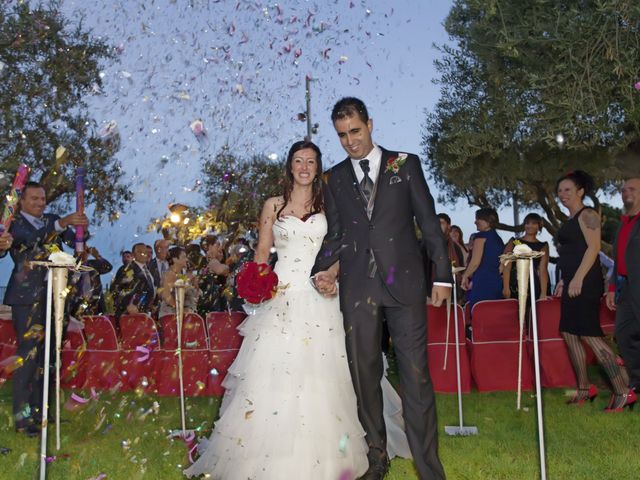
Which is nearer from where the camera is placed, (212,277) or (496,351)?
(496,351)

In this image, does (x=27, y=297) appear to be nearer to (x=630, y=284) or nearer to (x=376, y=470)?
(x=376, y=470)

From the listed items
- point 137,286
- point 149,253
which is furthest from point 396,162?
point 149,253

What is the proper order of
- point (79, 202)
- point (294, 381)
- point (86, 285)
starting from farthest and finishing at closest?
point (86, 285), point (79, 202), point (294, 381)

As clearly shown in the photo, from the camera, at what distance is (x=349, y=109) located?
5.10 meters

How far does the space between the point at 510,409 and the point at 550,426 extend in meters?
0.99

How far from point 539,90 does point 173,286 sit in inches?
273

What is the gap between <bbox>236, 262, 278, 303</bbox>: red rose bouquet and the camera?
5.28m

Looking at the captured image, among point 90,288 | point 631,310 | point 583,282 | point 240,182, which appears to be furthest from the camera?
point 240,182

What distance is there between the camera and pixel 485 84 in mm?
15812

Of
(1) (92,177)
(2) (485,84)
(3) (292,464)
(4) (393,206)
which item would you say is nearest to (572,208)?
(4) (393,206)

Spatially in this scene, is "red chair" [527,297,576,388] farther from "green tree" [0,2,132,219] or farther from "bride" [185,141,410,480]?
"green tree" [0,2,132,219]

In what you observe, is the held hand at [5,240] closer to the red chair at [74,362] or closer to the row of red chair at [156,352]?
the row of red chair at [156,352]

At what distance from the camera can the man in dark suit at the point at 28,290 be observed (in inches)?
275

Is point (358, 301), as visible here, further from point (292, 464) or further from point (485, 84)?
point (485, 84)
